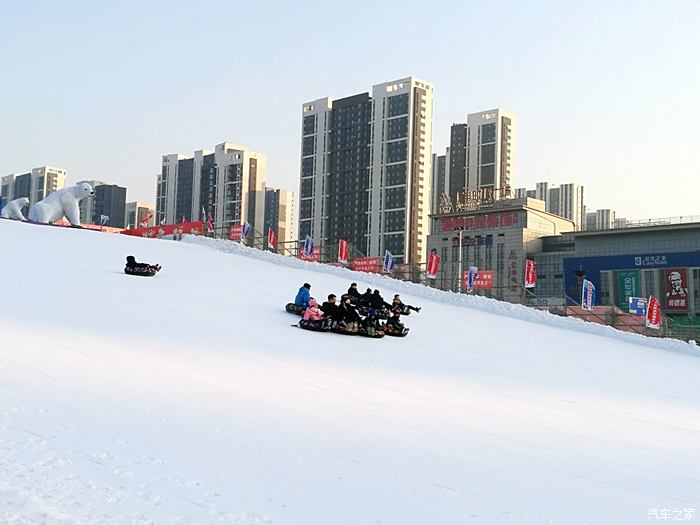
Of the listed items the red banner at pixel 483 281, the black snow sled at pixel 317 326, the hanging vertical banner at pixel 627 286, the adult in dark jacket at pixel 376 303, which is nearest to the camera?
the black snow sled at pixel 317 326

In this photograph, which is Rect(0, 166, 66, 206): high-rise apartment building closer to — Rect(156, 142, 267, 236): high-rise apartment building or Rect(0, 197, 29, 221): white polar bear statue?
Rect(156, 142, 267, 236): high-rise apartment building

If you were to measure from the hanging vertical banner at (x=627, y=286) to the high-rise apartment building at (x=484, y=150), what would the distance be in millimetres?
36859

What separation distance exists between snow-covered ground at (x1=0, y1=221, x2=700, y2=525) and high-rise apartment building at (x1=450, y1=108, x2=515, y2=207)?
88.7 metres

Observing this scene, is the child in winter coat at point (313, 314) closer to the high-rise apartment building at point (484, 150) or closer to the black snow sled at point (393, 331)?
the black snow sled at point (393, 331)

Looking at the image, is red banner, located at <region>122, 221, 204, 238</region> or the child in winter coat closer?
the child in winter coat

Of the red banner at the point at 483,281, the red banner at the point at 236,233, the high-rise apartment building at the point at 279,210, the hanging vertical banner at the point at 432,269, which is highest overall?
the high-rise apartment building at the point at 279,210

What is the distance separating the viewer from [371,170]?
9531 cm

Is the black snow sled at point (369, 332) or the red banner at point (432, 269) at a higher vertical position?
the red banner at point (432, 269)

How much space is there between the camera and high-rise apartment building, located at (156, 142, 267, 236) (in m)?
112

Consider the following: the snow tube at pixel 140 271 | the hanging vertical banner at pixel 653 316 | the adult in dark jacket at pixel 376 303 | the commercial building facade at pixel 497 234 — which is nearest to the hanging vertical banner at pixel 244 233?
the snow tube at pixel 140 271

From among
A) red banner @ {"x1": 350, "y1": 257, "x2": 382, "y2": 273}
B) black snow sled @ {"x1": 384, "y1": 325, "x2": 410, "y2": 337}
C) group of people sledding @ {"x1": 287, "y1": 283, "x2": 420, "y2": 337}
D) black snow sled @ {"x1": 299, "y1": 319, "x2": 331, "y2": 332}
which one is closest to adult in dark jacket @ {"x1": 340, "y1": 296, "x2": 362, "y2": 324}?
group of people sledding @ {"x1": 287, "y1": 283, "x2": 420, "y2": 337}

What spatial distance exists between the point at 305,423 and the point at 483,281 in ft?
75.6

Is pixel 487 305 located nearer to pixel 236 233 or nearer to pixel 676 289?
pixel 236 233

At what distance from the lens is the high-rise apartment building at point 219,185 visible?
111875 mm
